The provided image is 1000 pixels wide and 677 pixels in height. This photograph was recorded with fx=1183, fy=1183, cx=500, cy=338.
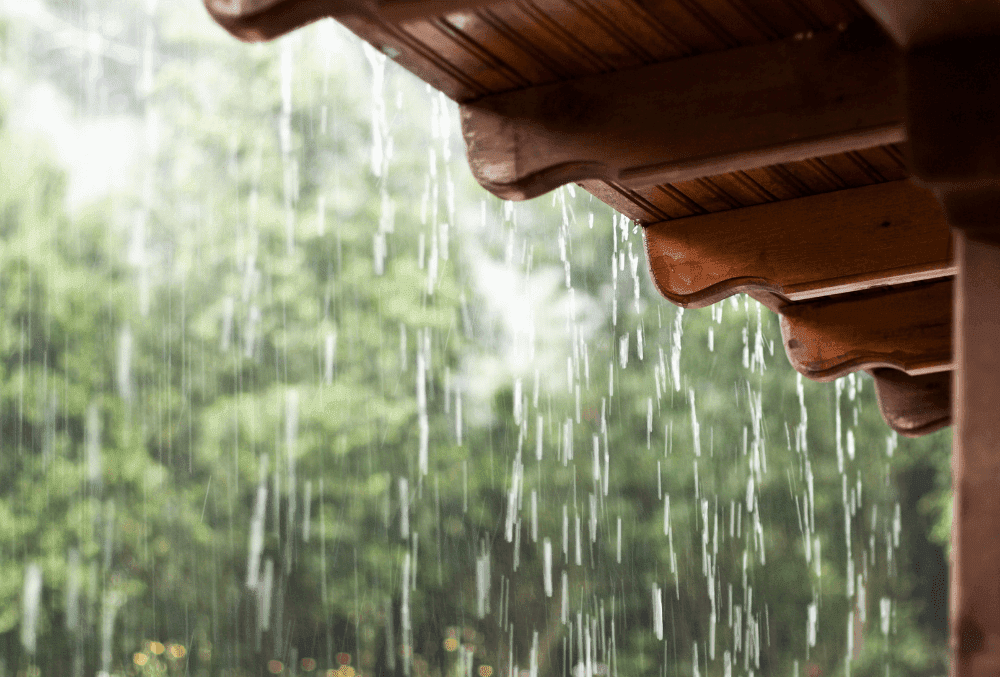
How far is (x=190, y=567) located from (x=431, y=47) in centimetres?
1139

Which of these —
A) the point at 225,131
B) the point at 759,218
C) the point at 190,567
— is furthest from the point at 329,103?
the point at 759,218

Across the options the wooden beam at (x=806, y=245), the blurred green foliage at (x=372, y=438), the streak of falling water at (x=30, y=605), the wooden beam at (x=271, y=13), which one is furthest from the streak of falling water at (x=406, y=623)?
the wooden beam at (x=271, y=13)

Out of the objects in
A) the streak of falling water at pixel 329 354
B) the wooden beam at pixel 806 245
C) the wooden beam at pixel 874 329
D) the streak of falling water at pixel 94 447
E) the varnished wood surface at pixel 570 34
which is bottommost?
the streak of falling water at pixel 94 447

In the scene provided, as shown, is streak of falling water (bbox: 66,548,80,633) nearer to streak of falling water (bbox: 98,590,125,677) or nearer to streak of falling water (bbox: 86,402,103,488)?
streak of falling water (bbox: 98,590,125,677)

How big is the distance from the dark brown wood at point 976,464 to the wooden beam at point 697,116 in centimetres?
32

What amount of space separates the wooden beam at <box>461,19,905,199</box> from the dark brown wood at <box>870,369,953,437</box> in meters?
2.03

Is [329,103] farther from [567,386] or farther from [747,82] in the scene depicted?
[747,82]

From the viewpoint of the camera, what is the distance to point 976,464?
58.2 inches

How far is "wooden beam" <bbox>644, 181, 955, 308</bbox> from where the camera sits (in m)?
2.51

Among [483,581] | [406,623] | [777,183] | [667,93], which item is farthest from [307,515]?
[667,93]

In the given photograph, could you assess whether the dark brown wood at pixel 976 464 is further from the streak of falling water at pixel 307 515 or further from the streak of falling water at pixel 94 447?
the streak of falling water at pixel 94 447

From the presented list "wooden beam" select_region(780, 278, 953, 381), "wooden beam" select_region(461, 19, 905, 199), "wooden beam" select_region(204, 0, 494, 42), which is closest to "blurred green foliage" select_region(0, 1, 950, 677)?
"wooden beam" select_region(780, 278, 953, 381)

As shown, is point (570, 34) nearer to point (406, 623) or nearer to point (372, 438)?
point (372, 438)

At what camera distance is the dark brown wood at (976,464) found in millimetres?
1431
